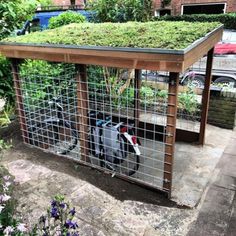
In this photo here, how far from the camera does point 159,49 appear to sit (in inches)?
98.7

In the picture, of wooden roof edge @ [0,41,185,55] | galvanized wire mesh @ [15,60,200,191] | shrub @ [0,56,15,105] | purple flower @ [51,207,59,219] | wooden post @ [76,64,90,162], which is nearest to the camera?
purple flower @ [51,207,59,219]

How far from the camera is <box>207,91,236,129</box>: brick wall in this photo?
467 cm

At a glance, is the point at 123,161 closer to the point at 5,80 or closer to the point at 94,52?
the point at 94,52

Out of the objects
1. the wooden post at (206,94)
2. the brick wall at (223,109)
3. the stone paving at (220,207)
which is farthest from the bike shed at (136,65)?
the brick wall at (223,109)

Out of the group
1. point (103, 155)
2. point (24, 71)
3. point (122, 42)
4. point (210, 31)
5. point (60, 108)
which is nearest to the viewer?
point (122, 42)

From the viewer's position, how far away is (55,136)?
4.29 meters

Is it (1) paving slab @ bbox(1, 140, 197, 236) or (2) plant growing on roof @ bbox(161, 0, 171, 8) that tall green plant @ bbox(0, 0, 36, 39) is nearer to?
(1) paving slab @ bbox(1, 140, 197, 236)

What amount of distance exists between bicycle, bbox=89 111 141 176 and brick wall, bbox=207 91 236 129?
75.0 inches

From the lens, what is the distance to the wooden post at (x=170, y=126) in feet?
8.87

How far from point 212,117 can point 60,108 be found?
8.68 ft

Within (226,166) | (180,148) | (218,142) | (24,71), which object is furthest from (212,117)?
(24,71)

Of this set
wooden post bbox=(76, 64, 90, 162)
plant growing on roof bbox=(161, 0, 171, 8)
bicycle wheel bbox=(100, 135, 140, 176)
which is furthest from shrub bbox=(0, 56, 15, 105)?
plant growing on roof bbox=(161, 0, 171, 8)

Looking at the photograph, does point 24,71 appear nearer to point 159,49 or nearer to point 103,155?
point 103,155

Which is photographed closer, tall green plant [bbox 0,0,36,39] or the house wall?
tall green plant [bbox 0,0,36,39]
